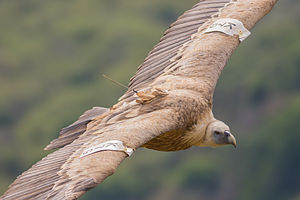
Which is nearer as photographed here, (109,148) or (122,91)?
(109,148)

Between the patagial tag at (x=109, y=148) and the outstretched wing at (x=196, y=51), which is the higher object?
the outstretched wing at (x=196, y=51)

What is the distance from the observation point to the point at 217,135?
41.1 feet

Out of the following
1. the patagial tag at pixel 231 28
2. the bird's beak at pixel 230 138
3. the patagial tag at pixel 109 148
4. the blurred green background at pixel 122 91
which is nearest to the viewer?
the patagial tag at pixel 109 148

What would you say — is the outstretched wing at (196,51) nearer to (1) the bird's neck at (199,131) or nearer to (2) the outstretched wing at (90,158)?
(1) the bird's neck at (199,131)

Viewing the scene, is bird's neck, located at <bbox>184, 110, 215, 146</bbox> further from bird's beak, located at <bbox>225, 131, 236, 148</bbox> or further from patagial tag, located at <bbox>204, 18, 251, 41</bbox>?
patagial tag, located at <bbox>204, 18, 251, 41</bbox>

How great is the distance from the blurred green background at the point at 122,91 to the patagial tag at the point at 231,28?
30682 mm

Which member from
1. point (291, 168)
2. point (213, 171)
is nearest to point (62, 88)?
point (213, 171)

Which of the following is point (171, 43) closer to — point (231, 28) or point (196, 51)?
point (196, 51)

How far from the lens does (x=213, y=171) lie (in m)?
47.9

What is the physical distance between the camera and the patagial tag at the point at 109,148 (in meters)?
11.0

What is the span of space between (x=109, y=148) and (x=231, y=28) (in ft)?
10.7

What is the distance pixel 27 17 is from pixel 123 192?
907 inches

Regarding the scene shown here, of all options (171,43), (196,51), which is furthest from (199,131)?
(171,43)

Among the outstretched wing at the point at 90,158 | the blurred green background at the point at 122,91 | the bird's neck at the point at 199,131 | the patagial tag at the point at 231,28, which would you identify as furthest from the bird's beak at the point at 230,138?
the blurred green background at the point at 122,91
